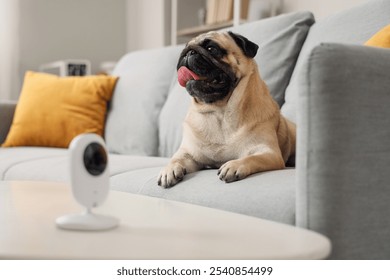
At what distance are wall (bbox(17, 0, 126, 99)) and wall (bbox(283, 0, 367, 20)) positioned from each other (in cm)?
174

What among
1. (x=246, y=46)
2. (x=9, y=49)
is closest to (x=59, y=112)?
(x=246, y=46)

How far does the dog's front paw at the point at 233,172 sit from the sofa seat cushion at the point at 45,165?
1.54ft

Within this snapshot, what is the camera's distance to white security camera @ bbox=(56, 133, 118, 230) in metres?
0.72

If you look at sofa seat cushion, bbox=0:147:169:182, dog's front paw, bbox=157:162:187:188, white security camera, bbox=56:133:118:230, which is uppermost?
white security camera, bbox=56:133:118:230

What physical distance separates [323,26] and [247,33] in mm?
327

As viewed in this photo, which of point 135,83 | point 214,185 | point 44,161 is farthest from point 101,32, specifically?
point 214,185

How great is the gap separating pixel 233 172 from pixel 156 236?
44 centimetres

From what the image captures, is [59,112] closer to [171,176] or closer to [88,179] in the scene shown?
[171,176]

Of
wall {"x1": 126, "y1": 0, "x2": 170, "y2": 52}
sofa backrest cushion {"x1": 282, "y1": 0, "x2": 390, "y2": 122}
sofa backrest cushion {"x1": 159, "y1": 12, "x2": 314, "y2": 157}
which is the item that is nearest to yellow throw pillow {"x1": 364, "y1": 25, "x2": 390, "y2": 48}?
sofa backrest cushion {"x1": 282, "y1": 0, "x2": 390, "y2": 122}

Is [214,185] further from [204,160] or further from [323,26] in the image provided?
[323,26]

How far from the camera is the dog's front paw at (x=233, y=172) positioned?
43.9 inches

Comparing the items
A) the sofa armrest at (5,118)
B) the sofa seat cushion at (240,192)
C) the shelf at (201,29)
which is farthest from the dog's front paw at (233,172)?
the shelf at (201,29)

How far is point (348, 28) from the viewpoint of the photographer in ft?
5.10

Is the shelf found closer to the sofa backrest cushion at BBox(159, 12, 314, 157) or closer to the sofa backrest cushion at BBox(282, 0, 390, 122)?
the sofa backrest cushion at BBox(159, 12, 314, 157)
